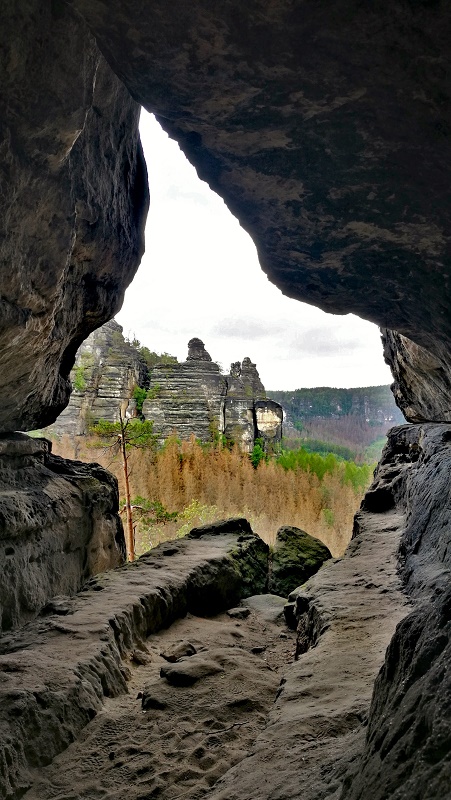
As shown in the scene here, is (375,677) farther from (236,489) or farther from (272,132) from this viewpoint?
(236,489)

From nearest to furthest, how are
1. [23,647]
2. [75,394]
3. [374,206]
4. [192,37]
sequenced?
[192,37] < [374,206] < [23,647] < [75,394]

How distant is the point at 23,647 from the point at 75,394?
2182 centimetres

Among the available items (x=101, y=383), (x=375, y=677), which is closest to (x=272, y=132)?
(x=375, y=677)

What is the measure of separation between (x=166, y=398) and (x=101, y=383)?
350 centimetres

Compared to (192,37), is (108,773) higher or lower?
lower

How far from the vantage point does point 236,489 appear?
877 inches

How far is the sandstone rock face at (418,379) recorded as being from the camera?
5.57 meters

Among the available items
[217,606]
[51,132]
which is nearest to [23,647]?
[217,606]

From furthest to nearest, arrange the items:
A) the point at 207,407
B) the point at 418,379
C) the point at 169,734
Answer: the point at 207,407 → the point at 418,379 → the point at 169,734

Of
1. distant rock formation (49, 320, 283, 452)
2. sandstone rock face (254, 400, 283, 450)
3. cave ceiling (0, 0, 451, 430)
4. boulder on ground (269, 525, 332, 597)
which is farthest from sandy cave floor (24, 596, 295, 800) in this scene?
→ sandstone rock face (254, 400, 283, 450)

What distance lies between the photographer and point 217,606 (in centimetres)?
691

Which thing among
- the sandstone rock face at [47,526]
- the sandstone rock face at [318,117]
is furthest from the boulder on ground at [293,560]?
the sandstone rock face at [318,117]

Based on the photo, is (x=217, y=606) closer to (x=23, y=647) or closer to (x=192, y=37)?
(x=23, y=647)

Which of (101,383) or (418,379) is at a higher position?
(101,383)
